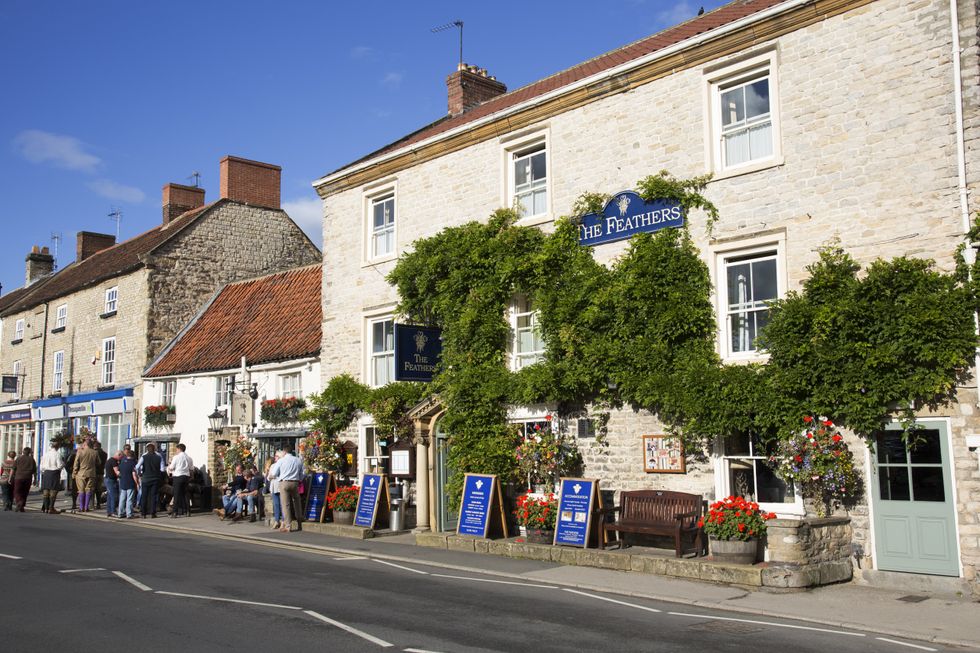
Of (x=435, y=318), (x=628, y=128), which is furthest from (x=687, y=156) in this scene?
(x=435, y=318)

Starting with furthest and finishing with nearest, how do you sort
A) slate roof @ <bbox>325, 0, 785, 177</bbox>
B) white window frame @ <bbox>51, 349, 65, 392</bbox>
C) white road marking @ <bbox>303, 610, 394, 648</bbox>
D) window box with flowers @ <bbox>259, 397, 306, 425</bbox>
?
1. white window frame @ <bbox>51, 349, 65, 392</bbox>
2. window box with flowers @ <bbox>259, 397, 306, 425</bbox>
3. slate roof @ <bbox>325, 0, 785, 177</bbox>
4. white road marking @ <bbox>303, 610, 394, 648</bbox>

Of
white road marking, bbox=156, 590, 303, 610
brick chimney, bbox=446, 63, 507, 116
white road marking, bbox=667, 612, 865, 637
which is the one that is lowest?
white road marking, bbox=667, 612, 865, 637

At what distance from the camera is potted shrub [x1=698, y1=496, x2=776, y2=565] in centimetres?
1258

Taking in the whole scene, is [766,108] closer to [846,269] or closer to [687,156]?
[687,156]

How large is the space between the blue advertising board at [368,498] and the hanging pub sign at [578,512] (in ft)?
16.2

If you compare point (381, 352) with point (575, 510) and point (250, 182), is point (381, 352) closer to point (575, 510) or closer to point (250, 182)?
point (575, 510)

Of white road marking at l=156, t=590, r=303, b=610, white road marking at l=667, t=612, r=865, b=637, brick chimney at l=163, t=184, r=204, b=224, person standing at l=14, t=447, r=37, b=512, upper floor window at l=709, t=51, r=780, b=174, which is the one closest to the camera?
white road marking at l=667, t=612, r=865, b=637

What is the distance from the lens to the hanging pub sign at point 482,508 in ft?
52.7

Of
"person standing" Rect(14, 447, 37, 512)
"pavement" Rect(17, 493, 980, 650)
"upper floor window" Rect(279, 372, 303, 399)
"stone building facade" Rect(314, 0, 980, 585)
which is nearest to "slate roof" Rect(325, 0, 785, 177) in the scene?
"stone building facade" Rect(314, 0, 980, 585)

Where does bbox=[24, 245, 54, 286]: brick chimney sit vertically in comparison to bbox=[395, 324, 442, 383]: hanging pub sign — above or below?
above

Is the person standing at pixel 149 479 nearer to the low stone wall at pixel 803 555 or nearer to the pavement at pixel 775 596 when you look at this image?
the pavement at pixel 775 596

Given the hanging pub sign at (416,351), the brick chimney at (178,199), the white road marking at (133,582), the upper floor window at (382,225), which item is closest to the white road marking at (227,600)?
the white road marking at (133,582)

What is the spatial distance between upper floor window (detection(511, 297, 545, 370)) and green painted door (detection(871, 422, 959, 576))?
6.59m

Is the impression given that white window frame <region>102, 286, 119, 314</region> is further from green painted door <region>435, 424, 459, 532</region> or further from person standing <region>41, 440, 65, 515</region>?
green painted door <region>435, 424, 459, 532</region>
